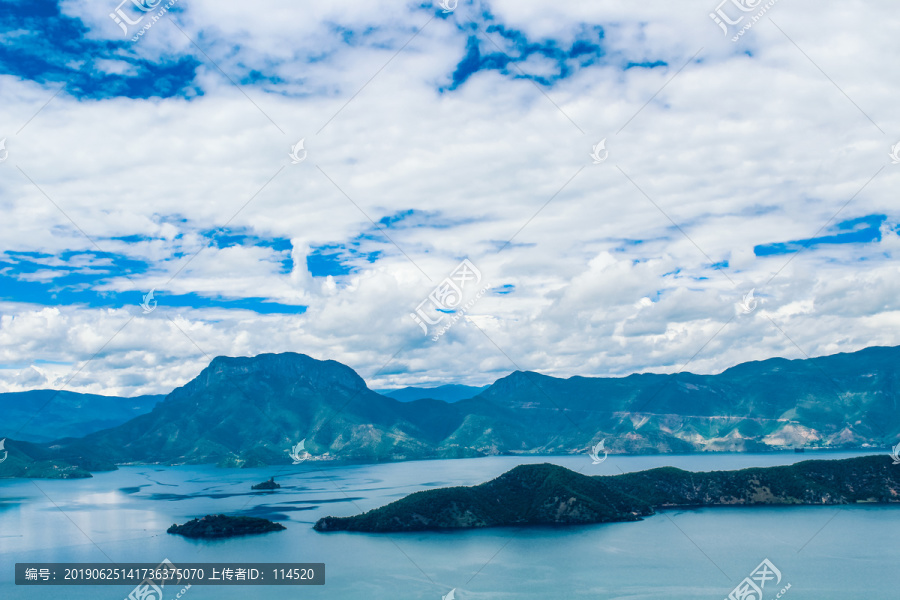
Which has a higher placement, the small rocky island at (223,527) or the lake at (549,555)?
the small rocky island at (223,527)

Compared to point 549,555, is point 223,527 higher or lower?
higher

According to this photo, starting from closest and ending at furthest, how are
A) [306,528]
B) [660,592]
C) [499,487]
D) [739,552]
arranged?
1. [660,592]
2. [739,552]
3. [306,528]
4. [499,487]

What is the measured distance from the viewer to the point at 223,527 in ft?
564

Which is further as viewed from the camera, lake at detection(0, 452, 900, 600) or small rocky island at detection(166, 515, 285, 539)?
small rocky island at detection(166, 515, 285, 539)

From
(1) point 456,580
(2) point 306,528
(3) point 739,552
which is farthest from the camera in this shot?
(2) point 306,528

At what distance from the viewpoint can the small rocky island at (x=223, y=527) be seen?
171 metres

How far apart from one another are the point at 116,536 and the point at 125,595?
73.0 m

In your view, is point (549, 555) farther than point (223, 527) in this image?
No

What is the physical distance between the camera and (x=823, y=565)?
13438cm

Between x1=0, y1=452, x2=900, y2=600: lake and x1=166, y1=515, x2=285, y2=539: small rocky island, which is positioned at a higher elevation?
x1=166, y1=515, x2=285, y2=539: small rocky island

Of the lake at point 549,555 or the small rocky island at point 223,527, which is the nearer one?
the lake at point 549,555

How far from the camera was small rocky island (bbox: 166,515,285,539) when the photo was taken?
6718 inches

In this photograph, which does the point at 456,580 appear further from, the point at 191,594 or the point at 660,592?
the point at 191,594

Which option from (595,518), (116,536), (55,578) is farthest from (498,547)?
(116,536)
